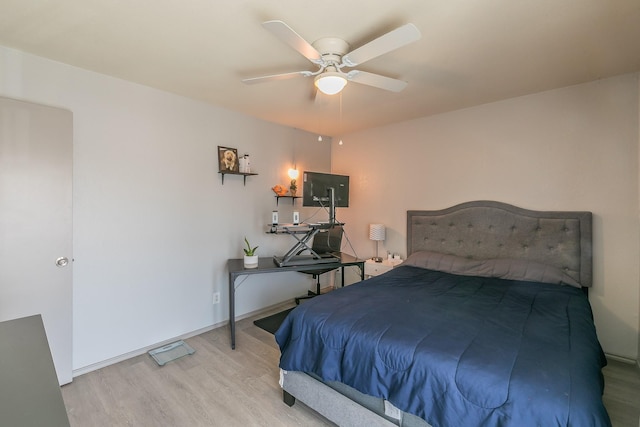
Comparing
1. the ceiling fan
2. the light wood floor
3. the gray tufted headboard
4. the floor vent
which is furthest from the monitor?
the floor vent

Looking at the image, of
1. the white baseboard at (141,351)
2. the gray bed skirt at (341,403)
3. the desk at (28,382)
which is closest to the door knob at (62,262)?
the white baseboard at (141,351)

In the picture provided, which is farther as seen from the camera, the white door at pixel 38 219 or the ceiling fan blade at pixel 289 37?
the white door at pixel 38 219

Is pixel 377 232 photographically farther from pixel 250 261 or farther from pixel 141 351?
pixel 141 351

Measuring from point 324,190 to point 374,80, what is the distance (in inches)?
51.6

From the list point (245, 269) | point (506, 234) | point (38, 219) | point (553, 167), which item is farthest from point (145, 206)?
point (553, 167)

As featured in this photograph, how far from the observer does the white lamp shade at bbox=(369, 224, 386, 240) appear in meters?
3.80

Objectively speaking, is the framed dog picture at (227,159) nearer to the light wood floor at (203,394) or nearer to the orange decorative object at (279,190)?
the orange decorative object at (279,190)

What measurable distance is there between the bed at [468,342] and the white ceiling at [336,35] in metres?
1.38

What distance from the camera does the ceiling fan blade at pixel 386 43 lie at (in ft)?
4.61

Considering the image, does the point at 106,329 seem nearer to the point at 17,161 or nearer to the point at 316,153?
the point at 17,161

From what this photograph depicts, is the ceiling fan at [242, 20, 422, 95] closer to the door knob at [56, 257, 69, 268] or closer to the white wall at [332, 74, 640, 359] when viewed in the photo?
the white wall at [332, 74, 640, 359]

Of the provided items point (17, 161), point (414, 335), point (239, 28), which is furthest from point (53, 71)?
point (414, 335)

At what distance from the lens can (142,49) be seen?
6.66 feet

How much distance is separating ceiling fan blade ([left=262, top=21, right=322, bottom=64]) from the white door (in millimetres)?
1900
